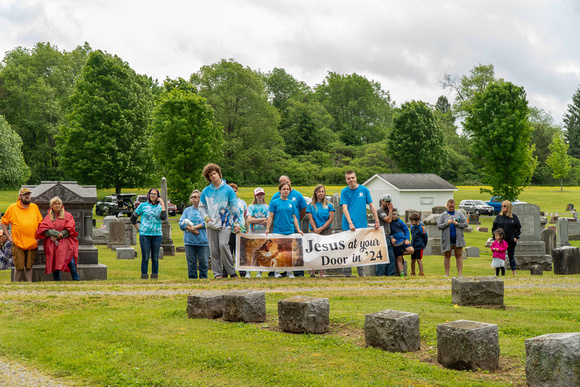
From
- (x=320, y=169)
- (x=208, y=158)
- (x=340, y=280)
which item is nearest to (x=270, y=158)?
(x=320, y=169)

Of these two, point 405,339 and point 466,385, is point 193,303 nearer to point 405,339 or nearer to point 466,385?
point 405,339

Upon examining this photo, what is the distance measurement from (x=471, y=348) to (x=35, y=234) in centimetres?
929

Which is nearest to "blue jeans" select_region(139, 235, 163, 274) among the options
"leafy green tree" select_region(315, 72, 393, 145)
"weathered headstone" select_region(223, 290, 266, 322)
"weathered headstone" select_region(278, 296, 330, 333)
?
"weathered headstone" select_region(223, 290, 266, 322)

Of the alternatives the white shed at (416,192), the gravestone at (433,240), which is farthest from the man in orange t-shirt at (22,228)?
the white shed at (416,192)

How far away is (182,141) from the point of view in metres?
47.3

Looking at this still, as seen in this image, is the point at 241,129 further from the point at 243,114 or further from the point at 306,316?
the point at 306,316

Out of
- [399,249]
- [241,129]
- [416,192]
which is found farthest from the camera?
[241,129]

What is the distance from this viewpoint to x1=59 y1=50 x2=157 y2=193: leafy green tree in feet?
172

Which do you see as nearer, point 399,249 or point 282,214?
point 282,214

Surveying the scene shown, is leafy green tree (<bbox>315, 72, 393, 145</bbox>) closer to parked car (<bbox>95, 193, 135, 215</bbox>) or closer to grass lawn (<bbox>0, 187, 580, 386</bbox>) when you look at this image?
parked car (<bbox>95, 193, 135, 215</bbox>)

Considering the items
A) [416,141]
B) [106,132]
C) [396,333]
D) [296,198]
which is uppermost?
[416,141]

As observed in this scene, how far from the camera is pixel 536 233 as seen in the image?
19.1 metres

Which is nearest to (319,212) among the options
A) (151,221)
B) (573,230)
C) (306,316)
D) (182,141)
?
(151,221)

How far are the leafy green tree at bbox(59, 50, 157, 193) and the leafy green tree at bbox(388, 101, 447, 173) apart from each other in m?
29.6
